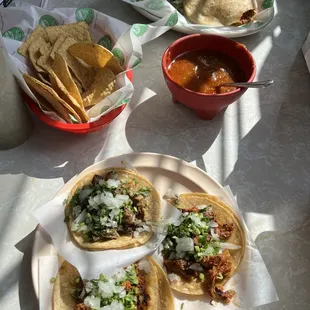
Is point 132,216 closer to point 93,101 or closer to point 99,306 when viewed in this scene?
point 99,306

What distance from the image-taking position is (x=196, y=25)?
6.13ft

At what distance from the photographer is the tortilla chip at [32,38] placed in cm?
163

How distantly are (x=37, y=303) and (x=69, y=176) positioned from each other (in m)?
0.45

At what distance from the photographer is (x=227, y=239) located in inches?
53.7

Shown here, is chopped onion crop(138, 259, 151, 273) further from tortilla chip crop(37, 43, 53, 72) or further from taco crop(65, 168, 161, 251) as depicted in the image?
tortilla chip crop(37, 43, 53, 72)

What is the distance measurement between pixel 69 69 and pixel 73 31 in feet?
0.62

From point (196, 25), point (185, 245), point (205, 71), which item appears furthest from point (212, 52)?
point (185, 245)

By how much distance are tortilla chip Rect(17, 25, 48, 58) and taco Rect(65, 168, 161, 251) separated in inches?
22.2

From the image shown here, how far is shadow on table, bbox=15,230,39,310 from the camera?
4.17 ft

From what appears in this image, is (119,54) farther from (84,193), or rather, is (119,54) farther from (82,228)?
(82,228)

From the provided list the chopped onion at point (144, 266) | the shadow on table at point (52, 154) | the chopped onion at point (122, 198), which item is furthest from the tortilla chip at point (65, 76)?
the chopped onion at point (144, 266)

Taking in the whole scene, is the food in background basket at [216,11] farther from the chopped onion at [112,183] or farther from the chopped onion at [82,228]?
the chopped onion at [82,228]

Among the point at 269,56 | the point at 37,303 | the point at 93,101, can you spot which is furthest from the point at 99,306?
the point at 269,56

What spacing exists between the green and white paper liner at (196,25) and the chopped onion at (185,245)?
0.95 m
